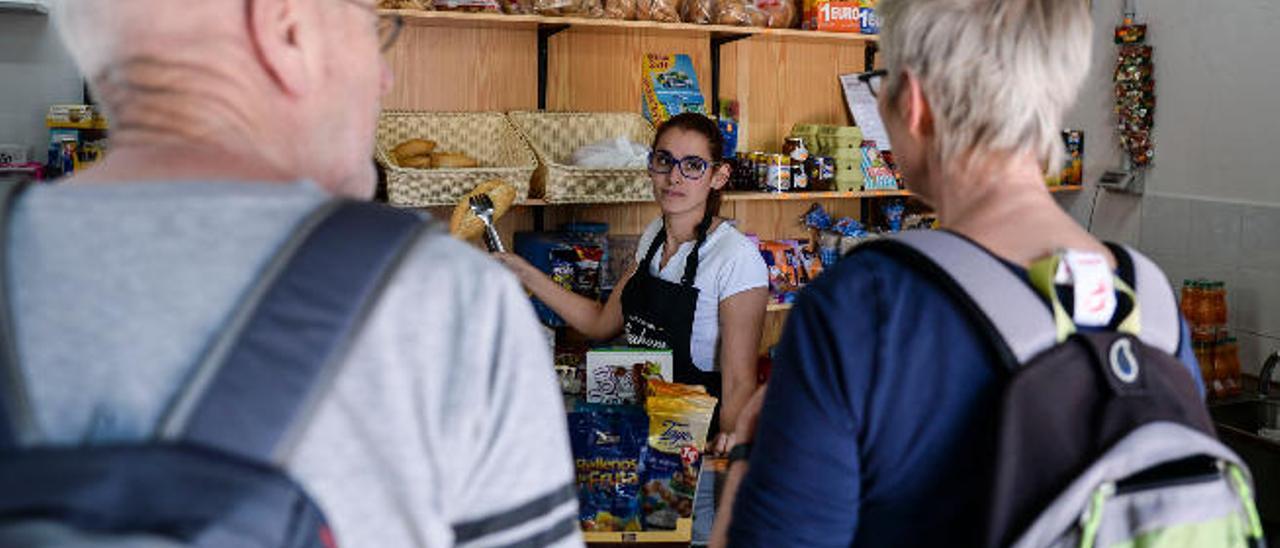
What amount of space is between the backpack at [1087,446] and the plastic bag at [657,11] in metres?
3.12

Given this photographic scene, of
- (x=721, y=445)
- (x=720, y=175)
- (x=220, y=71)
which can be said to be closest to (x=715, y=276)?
(x=720, y=175)

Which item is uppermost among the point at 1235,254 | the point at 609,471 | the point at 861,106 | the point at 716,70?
the point at 716,70

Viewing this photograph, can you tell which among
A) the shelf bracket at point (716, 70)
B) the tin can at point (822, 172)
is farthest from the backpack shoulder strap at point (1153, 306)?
the shelf bracket at point (716, 70)

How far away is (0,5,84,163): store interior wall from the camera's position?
170 inches

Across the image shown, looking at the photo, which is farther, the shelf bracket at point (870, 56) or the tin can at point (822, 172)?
the shelf bracket at point (870, 56)

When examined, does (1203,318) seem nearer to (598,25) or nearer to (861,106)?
(861,106)

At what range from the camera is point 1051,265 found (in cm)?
113

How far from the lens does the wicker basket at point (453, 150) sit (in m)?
3.53

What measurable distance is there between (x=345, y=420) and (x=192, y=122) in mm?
269

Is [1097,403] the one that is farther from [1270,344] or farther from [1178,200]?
[1178,200]

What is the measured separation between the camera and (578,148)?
13.8 ft

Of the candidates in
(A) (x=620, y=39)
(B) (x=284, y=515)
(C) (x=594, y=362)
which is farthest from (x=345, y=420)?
(A) (x=620, y=39)

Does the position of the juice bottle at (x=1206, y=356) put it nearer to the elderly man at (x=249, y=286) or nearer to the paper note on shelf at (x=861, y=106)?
the paper note on shelf at (x=861, y=106)

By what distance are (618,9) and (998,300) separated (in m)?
3.10
